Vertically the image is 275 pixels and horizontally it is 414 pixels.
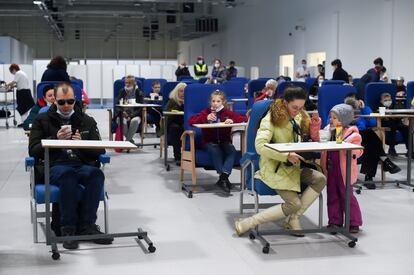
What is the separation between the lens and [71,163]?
416cm

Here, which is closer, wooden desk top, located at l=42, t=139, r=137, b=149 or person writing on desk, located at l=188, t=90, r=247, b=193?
wooden desk top, located at l=42, t=139, r=137, b=149

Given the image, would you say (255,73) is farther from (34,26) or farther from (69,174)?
(69,174)

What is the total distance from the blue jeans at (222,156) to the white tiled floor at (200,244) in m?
0.28

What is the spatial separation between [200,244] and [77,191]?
35.3 inches

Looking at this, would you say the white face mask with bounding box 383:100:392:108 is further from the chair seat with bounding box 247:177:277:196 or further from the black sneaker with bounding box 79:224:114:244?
the black sneaker with bounding box 79:224:114:244

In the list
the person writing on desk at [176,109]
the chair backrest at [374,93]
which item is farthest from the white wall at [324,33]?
the person writing on desk at [176,109]

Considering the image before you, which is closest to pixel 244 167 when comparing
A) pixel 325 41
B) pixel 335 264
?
pixel 335 264

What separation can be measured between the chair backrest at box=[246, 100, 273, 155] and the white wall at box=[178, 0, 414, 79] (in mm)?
8795

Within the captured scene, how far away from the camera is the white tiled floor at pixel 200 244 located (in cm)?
366

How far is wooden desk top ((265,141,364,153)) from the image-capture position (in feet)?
12.2

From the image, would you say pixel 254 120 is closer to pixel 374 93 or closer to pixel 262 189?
pixel 262 189

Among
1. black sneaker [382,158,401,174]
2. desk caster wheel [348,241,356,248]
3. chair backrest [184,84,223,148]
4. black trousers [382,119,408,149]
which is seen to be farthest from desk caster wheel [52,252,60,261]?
black trousers [382,119,408,149]

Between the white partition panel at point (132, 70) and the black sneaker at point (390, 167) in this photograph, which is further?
the white partition panel at point (132, 70)

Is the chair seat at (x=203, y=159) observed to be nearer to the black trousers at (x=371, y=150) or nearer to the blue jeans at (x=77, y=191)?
the black trousers at (x=371, y=150)
